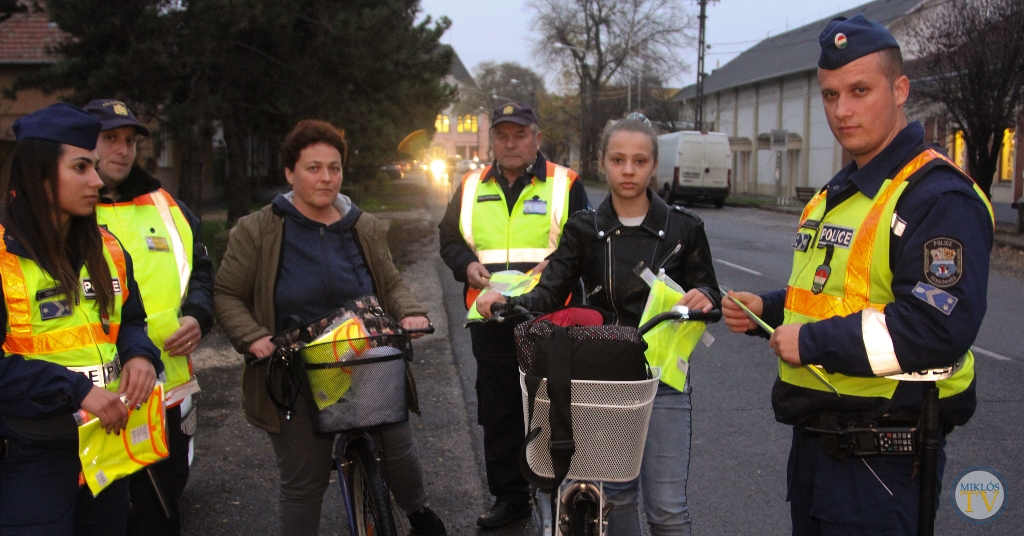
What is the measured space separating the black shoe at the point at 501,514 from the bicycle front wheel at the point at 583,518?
1.59 metres

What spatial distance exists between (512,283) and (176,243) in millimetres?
1611

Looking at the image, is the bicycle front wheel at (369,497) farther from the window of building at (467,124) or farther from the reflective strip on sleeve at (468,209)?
the window of building at (467,124)

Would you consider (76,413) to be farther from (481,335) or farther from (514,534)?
(514,534)

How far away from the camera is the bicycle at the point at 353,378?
316 cm

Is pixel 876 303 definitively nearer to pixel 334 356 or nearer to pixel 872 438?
pixel 872 438

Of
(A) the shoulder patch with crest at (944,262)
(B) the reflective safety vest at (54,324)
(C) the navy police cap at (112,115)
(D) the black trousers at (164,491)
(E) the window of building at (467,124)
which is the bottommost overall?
(D) the black trousers at (164,491)

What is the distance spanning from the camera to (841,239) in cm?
241

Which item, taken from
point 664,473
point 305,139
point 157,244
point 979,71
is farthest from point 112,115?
point 979,71

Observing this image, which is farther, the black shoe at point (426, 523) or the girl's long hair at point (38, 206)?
the black shoe at point (426, 523)

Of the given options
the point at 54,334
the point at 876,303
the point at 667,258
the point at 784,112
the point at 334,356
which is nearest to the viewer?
the point at 876,303

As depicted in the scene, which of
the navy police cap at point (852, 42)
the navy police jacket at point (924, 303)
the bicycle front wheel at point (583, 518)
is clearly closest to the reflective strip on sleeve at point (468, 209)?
the bicycle front wheel at point (583, 518)

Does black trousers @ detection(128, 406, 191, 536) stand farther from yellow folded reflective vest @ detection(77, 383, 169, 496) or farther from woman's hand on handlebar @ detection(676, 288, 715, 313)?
woman's hand on handlebar @ detection(676, 288, 715, 313)

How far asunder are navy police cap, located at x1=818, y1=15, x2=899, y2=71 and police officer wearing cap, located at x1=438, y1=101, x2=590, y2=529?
1997mm

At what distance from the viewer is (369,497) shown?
3.50m
